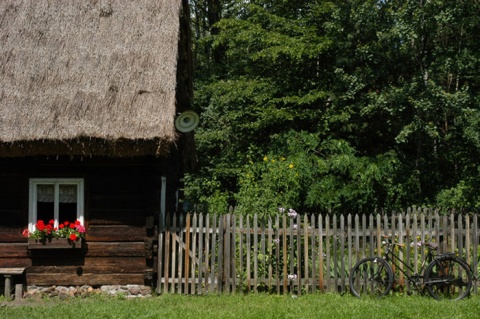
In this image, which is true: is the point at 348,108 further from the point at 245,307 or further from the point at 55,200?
the point at 55,200

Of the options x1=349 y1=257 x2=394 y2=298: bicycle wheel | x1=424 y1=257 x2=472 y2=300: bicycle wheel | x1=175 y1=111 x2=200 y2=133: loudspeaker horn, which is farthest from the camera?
x1=175 y1=111 x2=200 y2=133: loudspeaker horn

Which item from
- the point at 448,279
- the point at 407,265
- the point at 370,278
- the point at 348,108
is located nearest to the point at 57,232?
the point at 370,278

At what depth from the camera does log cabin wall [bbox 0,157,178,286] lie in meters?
9.87

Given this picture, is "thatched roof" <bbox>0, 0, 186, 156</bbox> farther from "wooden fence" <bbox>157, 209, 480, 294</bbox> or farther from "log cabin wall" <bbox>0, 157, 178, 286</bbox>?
"wooden fence" <bbox>157, 209, 480, 294</bbox>

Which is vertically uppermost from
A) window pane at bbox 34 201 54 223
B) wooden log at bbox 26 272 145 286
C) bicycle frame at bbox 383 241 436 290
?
window pane at bbox 34 201 54 223

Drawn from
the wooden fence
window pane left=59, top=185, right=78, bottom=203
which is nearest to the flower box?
window pane left=59, top=185, right=78, bottom=203

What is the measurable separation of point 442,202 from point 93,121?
935cm

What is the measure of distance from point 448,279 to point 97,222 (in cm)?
603

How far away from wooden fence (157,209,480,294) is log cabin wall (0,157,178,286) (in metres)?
0.50

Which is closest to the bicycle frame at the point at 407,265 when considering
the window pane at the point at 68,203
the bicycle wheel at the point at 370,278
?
the bicycle wheel at the point at 370,278

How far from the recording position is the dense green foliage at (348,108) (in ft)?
42.5

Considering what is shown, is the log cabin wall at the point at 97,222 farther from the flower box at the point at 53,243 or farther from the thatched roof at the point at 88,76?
the thatched roof at the point at 88,76

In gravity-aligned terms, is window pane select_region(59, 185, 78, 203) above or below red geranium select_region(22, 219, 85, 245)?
above

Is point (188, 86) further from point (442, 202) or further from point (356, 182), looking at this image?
point (442, 202)
